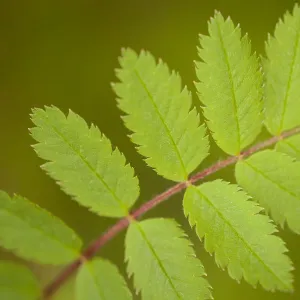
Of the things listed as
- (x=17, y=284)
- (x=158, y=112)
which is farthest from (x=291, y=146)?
(x=17, y=284)

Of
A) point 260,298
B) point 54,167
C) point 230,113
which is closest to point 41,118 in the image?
point 54,167

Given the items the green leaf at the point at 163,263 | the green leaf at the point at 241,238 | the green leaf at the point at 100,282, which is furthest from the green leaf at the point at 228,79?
the green leaf at the point at 100,282

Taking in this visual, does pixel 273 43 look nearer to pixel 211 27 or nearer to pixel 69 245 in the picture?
pixel 211 27

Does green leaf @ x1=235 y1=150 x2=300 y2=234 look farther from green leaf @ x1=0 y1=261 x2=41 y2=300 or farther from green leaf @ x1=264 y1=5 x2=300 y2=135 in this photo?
green leaf @ x1=0 y1=261 x2=41 y2=300

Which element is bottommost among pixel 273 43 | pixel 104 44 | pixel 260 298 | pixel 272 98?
pixel 260 298

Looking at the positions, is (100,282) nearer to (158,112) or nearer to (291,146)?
(158,112)

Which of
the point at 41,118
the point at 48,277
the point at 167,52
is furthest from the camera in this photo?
the point at 167,52
